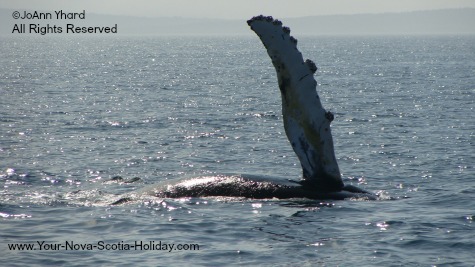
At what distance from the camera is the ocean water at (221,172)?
1379 centimetres

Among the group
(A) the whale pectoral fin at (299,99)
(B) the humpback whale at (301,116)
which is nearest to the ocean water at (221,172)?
(B) the humpback whale at (301,116)

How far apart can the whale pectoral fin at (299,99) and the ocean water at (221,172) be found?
3.83ft

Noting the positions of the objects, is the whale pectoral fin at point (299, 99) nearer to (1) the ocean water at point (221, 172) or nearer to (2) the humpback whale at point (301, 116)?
(2) the humpback whale at point (301, 116)

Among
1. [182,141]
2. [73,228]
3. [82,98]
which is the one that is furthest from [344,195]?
[82,98]

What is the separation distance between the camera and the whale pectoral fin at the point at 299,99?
16.0 m

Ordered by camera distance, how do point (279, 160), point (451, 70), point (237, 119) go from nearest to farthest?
point (279, 160) → point (237, 119) → point (451, 70)

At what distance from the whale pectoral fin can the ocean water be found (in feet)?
3.83

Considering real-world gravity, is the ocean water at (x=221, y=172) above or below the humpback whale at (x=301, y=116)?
below

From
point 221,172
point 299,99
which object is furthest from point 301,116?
point 221,172

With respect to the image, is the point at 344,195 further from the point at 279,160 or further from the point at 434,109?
the point at 434,109

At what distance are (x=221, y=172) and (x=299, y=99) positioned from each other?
5.78m

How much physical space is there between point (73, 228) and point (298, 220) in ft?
13.5

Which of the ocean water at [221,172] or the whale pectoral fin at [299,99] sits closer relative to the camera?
the ocean water at [221,172]

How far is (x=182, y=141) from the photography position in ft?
101
